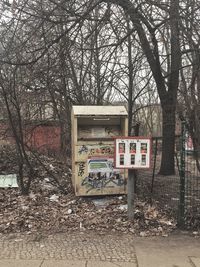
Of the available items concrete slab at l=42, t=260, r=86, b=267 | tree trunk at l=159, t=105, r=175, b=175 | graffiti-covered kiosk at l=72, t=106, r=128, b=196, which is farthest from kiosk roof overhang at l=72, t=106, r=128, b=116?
concrete slab at l=42, t=260, r=86, b=267

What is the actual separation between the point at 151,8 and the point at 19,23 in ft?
8.24

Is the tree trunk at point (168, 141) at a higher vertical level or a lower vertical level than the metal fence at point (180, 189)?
higher

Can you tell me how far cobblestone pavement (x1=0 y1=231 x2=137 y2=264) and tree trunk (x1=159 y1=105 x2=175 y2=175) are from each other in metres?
4.79

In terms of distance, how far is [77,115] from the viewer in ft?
26.7

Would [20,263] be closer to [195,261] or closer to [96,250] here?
[96,250]

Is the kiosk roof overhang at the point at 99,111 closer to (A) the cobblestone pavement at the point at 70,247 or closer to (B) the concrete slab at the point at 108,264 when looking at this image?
(A) the cobblestone pavement at the point at 70,247

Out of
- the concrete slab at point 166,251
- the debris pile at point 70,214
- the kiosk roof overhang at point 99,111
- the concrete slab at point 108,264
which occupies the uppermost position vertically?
the kiosk roof overhang at point 99,111

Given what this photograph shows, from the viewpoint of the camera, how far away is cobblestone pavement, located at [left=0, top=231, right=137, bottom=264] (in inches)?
220

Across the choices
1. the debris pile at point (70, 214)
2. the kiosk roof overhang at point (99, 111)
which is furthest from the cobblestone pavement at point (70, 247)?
the kiosk roof overhang at point (99, 111)

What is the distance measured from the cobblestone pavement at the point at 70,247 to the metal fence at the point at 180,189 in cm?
101

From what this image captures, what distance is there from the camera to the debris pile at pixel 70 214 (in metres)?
6.76

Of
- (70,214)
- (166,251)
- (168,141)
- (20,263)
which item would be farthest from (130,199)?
(168,141)

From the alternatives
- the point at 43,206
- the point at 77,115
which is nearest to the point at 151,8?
the point at 77,115

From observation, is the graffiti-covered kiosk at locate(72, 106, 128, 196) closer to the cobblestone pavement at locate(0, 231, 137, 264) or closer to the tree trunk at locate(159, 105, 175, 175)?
the cobblestone pavement at locate(0, 231, 137, 264)
